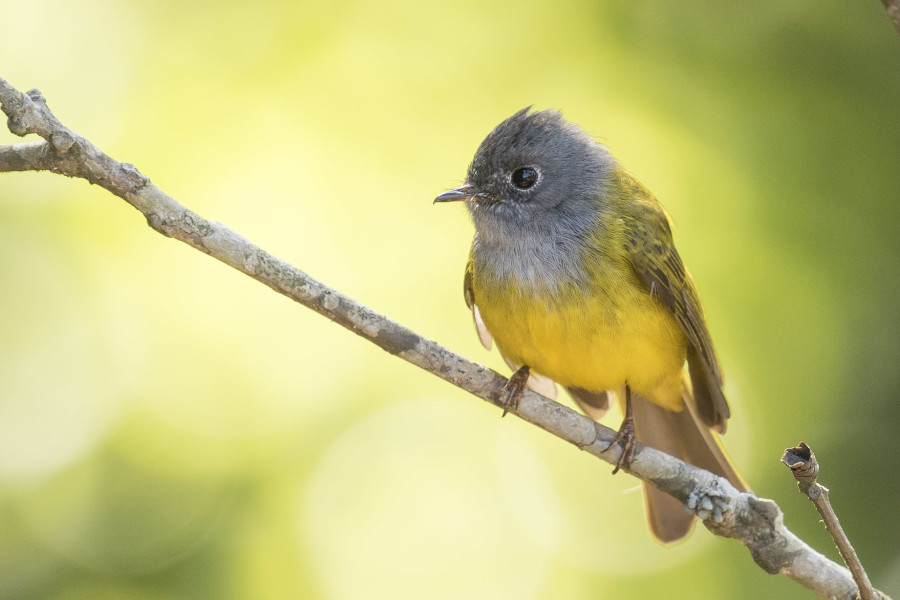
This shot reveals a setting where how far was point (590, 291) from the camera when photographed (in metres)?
3.70

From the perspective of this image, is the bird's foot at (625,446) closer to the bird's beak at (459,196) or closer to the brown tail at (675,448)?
the brown tail at (675,448)

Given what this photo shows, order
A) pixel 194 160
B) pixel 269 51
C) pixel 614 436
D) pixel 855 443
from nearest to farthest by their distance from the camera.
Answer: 1. pixel 614 436
2. pixel 855 443
3. pixel 194 160
4. pixel 269 51

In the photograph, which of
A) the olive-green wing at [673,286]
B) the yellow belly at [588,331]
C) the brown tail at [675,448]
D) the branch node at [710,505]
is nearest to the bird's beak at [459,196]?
the yellow belly at [588,331]

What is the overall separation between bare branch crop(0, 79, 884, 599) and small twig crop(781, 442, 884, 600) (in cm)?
54

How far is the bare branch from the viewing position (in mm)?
2768

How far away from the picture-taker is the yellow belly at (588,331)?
12.1 feet

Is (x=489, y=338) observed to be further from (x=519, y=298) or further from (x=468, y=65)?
(x=468, y=65)

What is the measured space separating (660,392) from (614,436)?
846 mm

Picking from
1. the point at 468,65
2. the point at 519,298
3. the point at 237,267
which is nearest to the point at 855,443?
the point at 519,298

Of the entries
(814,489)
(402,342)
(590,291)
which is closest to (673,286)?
(590,291)

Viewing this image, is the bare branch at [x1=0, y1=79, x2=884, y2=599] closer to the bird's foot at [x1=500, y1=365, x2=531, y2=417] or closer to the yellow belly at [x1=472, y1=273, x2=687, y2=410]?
the bird's foot at [x1=500, y1=365, x2=531, y2=417]

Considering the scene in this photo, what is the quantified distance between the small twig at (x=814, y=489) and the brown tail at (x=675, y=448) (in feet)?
4.94

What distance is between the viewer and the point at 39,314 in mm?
5469

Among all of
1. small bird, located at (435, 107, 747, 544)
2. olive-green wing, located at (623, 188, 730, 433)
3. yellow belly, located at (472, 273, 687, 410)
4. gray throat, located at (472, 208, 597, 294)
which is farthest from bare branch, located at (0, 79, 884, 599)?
olive-green wing, located at (623, 188, 730, 433)
